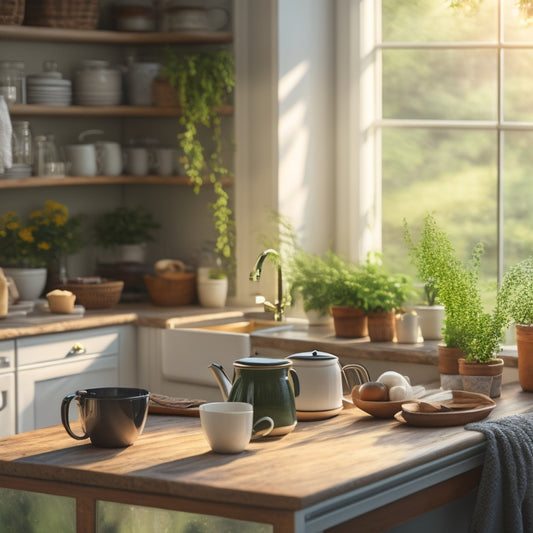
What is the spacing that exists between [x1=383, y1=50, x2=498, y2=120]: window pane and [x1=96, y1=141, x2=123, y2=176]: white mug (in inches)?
52.1

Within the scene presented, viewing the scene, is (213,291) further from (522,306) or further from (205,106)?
(522,306)

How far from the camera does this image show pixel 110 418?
8.20 ft

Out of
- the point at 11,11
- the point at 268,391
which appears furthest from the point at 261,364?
the point at 11,11

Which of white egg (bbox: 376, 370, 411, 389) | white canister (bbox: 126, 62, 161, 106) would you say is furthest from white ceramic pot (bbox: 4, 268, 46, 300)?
white egg (bbox: 376, 370, 411, 389)

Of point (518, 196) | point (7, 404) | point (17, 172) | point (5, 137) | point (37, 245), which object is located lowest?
point (7, 404)

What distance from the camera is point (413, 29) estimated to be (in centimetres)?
501

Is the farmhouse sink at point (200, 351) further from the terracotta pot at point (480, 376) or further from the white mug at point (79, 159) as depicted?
the terracotta pot at point (480, 376)

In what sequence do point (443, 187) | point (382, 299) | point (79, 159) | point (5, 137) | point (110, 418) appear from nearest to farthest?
1. point (110, 418)
2. point (382, 299)
3. point (5, 137)
4. point (443, 187)
5. point (79, 159)

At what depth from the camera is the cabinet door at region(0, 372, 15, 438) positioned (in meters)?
4.29

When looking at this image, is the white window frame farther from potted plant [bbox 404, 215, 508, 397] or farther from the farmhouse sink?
potted plant [bbox 404, 215, 508, 397]

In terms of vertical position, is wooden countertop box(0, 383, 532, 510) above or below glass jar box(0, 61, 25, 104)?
below

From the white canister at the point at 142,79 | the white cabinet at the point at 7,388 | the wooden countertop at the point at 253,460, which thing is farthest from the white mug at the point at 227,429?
the white canister at the point at 142,79

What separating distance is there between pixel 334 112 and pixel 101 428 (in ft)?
10.1

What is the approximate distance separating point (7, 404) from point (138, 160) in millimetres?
1555
